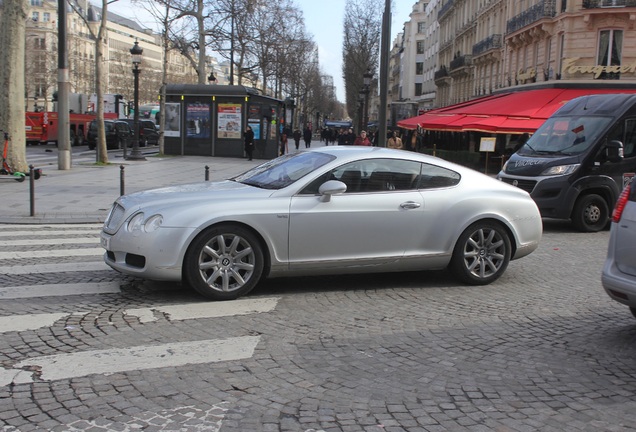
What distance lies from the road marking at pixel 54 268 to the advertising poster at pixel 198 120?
77.9 ft

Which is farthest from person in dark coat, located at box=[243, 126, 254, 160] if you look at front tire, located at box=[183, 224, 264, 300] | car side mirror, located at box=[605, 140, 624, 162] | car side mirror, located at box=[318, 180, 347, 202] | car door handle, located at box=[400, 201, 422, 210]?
front tire, located at box=[183, 224, 264, 300]

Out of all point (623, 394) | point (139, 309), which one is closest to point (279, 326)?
point (139, 309)

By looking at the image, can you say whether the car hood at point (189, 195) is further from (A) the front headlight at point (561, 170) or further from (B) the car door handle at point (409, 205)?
(A) the front headlight at point (561, 170)

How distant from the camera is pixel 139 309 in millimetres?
5887

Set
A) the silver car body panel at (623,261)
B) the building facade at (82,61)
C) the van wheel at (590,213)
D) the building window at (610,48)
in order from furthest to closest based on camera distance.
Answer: the building facade at (82,61) → the building window at (610,48) → the van wheel at (590,213) → the silver car body panel at (623,261)

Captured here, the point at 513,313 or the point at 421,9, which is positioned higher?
the point at 421,9

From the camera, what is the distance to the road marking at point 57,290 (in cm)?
634

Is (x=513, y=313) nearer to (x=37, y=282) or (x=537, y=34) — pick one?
(x=37, y=282)

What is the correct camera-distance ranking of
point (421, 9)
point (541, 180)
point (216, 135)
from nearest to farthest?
point (541, 180) < point (216, 135) < point (421, 9)

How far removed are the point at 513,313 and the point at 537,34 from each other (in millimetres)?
32421

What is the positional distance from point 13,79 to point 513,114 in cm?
1749

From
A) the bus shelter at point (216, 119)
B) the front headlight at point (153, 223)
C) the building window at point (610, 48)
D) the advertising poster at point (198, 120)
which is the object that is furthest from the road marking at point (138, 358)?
the building window at point (610, 48)

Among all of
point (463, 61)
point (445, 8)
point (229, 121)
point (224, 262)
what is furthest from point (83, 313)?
point (445, 8)

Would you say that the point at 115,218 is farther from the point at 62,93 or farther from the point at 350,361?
the point at 62,93
